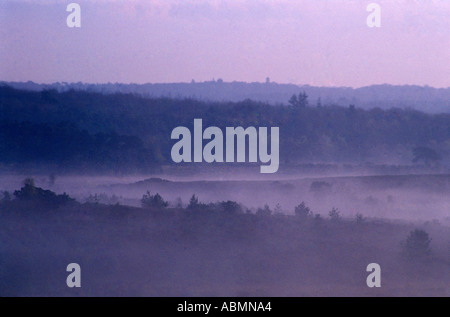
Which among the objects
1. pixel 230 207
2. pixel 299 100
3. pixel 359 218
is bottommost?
pixel 359 218

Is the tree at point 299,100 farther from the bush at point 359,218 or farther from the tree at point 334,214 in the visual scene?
the bush at point 359,218

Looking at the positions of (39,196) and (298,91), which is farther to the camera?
(298,91)

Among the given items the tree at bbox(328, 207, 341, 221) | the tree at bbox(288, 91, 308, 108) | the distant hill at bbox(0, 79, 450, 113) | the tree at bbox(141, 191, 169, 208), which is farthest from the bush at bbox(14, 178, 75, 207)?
the tree at bbox(328, 207, 341, 221)

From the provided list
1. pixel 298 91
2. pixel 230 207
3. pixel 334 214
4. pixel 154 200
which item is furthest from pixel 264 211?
pixel 298 91

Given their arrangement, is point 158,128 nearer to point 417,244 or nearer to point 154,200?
point 154,200

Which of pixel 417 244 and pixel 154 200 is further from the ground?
pixel 154 200

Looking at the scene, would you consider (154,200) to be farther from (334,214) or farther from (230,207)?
(334,214)
